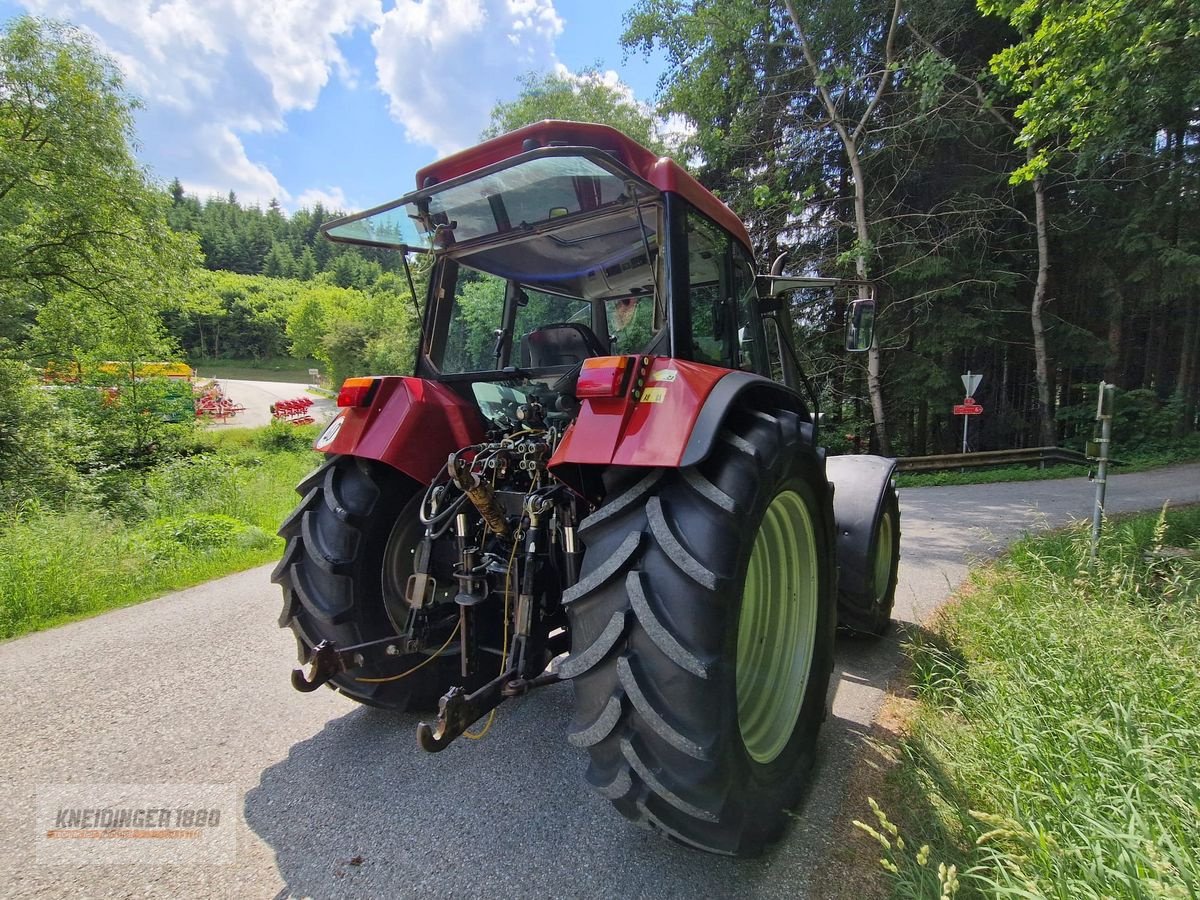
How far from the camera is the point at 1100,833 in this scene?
Answer: 135 cm

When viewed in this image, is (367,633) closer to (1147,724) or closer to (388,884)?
(388,884)

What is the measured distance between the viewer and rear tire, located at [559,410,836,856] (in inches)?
55.0

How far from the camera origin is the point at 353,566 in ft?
7.18

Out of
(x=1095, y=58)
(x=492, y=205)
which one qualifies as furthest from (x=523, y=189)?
(x=1095, y=58)

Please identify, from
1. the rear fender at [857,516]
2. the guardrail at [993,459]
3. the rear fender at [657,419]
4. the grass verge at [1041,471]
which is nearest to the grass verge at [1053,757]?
the rear fender at [857,516]

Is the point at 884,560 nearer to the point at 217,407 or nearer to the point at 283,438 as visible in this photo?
the point at 283,438

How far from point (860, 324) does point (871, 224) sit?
10.3 m

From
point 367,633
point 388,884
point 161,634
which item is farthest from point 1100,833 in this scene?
point 161,634

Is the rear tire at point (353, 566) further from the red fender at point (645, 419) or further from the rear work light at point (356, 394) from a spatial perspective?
the red fender at point (645, 419)

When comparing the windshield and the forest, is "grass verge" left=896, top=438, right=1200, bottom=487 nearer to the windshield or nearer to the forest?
the forest

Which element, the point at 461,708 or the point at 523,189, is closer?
the point at 461,708

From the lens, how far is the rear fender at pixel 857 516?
3.02m

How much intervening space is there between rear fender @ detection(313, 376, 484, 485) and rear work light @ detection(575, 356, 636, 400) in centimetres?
89

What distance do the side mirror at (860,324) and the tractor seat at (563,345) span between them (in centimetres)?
157
